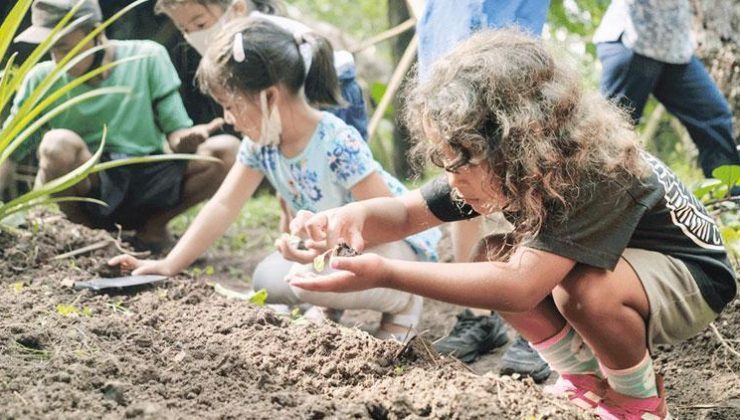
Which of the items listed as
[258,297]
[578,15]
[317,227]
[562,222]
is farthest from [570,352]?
[578,15]

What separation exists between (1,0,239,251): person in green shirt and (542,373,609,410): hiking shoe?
197 centimetres

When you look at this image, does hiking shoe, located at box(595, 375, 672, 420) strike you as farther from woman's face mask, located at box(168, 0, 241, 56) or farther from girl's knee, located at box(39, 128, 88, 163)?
girl's knee, located at box(39, 128, 88, 163)

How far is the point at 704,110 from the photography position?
11.6 feet

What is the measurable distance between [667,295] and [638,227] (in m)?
0.17

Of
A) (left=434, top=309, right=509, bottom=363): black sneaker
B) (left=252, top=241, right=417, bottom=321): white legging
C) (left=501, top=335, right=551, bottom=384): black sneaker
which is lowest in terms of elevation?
(left=434, top=309, right=509, bottom=363): black sneaker

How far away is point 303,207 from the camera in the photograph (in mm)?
3178

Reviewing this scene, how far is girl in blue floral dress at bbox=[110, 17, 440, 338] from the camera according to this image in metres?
2.93

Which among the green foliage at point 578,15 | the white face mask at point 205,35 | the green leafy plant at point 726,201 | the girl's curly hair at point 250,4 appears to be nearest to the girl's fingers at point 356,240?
the green leafy plant at point 726,201

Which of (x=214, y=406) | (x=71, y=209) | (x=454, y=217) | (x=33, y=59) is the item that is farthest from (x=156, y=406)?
(x=71, y=209)

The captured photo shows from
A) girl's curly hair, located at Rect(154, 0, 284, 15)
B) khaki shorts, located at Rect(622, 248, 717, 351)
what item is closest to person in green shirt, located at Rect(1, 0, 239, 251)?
girl's curly hair, located at Rect(154, 0, 284, 15)

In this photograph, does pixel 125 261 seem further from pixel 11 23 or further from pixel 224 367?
pixel 224 367

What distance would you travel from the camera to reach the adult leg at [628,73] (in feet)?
11.5

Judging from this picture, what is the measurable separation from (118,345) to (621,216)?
3.91 ft

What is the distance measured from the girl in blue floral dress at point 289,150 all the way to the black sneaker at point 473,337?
0.15m
